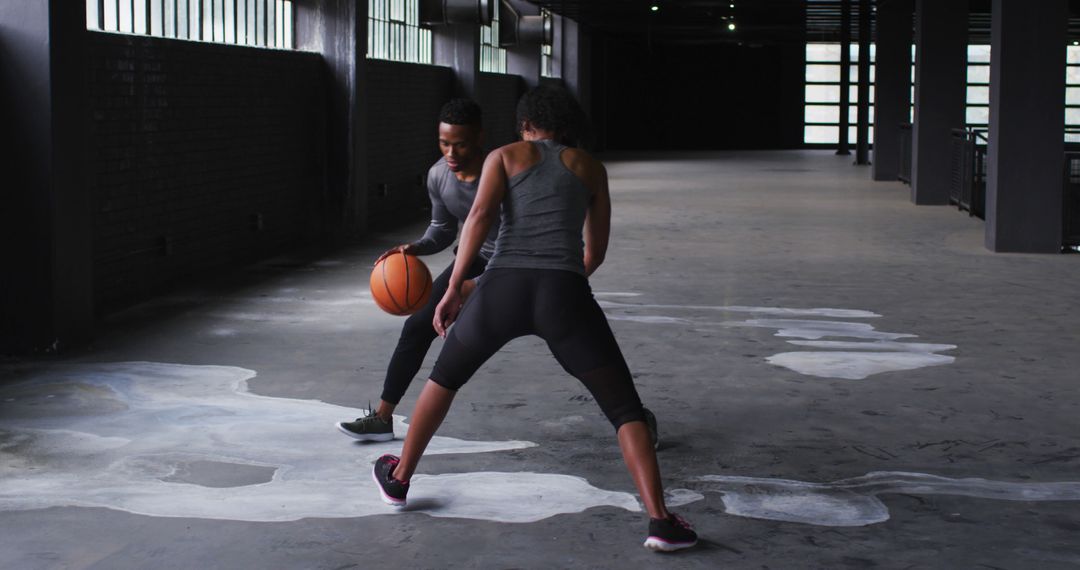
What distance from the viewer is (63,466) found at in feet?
19.2

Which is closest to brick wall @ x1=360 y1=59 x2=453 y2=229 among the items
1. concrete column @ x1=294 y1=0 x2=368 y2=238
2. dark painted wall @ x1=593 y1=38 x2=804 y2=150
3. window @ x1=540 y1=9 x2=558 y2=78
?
concrete column @ x1=294 y1=0 x2=368 y2=238

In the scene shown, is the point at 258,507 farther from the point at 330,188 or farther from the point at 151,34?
the point at 330,188

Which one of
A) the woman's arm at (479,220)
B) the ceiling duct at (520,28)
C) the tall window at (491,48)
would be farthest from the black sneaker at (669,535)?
the ceiling duct at (520,28)

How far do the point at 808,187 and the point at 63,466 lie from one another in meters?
21.0

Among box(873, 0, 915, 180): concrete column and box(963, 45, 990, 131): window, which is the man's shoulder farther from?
box(963, 45, 990, 131): window

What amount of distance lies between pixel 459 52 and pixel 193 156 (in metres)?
11.3

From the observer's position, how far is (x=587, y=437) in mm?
6387

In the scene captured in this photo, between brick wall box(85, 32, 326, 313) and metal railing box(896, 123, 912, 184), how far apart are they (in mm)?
13983

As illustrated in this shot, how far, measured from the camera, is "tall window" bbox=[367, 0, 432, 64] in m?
18.8

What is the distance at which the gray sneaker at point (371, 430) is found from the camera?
248 inches

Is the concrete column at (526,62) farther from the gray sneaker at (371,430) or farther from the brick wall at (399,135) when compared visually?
the gray sneaker at (371,430)

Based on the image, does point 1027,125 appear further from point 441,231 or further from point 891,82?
point 891,82

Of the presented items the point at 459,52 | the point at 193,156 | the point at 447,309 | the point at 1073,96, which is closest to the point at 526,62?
the point at 459,52

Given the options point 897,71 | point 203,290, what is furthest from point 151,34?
point 897,71
